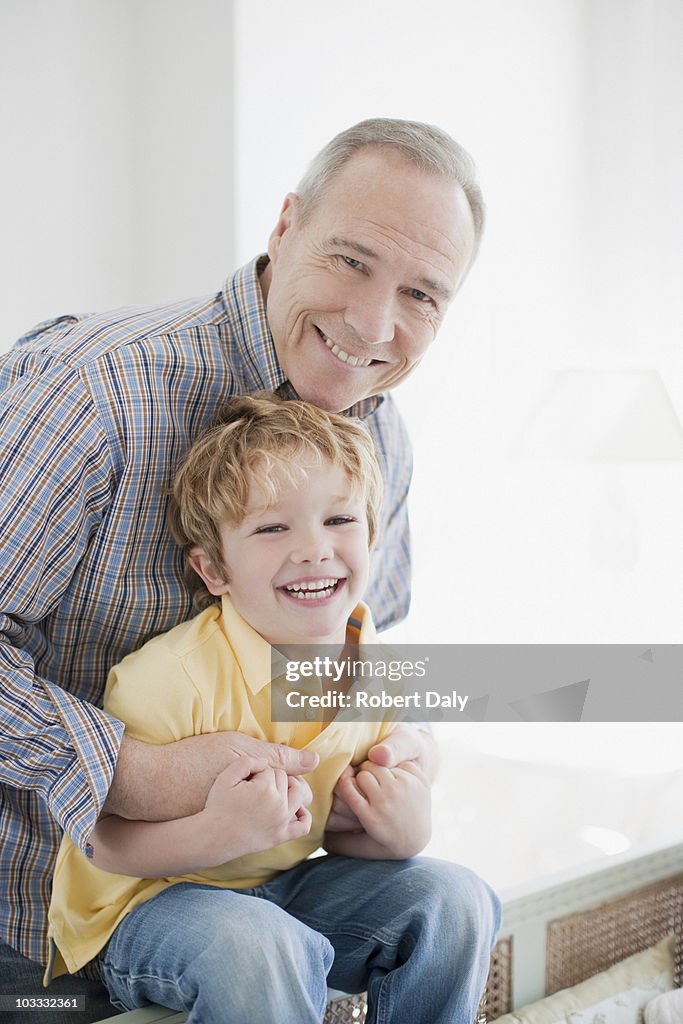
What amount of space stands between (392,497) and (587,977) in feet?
Answer: 2.46

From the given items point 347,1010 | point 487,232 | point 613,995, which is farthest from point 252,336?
point 487,232

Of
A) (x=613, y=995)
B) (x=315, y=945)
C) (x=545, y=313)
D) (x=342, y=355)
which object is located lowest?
(x=613, y=995)

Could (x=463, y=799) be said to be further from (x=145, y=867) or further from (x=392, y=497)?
(x=145, y=867)

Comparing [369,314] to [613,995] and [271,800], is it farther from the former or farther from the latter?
[613,995]

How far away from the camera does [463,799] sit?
2.47 m

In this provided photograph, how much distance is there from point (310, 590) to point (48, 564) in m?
0.27

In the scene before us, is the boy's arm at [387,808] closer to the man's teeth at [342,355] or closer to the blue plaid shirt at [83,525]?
the blue plaid shirt at [83,525]

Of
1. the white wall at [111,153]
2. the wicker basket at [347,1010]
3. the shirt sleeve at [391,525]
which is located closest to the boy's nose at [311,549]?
the shirt sleeve at [391,525]

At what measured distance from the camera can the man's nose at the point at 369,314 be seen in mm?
1165

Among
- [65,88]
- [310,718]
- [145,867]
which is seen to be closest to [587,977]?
[310,718]

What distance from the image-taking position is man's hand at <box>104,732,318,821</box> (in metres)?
1.06

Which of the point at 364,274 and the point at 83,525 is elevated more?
the point at 364,274

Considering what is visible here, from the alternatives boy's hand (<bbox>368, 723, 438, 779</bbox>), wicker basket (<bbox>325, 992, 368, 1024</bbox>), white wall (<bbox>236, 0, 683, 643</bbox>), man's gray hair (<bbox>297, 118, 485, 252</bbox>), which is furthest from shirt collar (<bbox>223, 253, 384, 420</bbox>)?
white wall (<bbox>236, 0, 683, 643</bbox>)

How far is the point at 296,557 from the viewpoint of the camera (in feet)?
3.67
